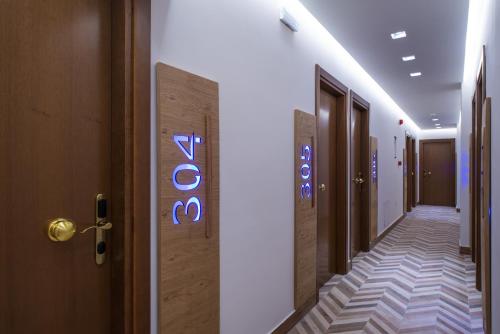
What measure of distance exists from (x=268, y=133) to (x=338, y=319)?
1713mm

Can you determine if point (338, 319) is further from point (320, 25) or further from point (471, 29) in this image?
point (471, 29)

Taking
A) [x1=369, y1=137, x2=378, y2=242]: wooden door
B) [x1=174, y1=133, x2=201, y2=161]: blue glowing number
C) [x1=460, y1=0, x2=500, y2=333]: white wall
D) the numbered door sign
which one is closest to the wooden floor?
[x1=369, y1=137, x2=378, y2=242]: wooden door

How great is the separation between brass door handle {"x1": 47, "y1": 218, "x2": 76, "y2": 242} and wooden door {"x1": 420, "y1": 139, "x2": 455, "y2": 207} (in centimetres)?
1248

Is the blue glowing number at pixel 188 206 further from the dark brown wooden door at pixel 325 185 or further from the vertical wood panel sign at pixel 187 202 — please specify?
the dark brown wooden door at pixel 325 185

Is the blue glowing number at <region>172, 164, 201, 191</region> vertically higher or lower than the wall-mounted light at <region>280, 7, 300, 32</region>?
lower

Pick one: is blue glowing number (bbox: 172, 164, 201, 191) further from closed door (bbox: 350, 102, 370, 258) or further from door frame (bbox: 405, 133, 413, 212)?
door frame (bbox: 405, 133, 413, 212)

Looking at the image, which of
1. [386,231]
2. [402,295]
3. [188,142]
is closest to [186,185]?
[188,142]

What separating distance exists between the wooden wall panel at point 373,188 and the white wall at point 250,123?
8.45ft

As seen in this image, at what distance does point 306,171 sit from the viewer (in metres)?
2.96

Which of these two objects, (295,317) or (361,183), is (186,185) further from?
(361,183)

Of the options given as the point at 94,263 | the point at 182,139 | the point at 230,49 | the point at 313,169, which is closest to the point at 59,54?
the point at 182,139

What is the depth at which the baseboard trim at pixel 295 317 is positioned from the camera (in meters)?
2.49

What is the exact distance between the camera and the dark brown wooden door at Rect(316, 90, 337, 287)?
11.7ft

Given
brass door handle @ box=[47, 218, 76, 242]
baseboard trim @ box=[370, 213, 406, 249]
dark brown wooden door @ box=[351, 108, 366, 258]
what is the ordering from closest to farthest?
brass door handle @ box=[47, 218, 76, 242], dark brown wooden door @ box=[351, 108, 366, 258], baseboard trim @ box=[370, 213, 406, 249]
